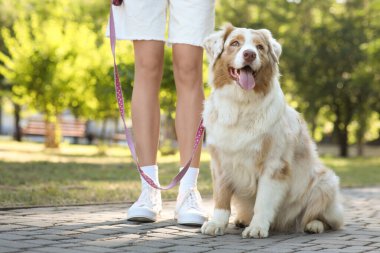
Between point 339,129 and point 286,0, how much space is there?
7.16 meters

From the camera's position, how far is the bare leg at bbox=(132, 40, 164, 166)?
202 inches

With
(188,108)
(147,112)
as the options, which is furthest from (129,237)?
(188,108)

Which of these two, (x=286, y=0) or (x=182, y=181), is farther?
(x=286, y=0)

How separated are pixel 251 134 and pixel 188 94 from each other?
34.5 inches

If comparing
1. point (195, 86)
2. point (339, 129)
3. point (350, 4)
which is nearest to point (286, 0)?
point (350, 4)

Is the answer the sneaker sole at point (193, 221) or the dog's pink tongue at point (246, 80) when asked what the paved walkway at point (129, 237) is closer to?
the sneaker sole at point (193, 221)

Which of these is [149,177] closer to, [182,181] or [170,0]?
[182,181]

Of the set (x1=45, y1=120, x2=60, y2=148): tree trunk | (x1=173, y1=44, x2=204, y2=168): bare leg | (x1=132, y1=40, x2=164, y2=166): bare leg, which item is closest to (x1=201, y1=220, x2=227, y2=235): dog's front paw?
(x1=173, y1=44, x2=204, y2=168): bare leg

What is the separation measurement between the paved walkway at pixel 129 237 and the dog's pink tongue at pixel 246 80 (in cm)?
105

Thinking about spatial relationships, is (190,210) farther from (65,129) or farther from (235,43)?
(65,129)

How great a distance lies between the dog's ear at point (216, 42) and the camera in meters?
4.73

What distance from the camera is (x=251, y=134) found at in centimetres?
455

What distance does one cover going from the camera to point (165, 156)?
1988cm

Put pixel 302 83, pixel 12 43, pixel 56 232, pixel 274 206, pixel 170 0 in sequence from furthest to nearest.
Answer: pixel 302 83 < pixel 12 43 < pixel 170 0 < pixel 274 206 < pixel 56 232
